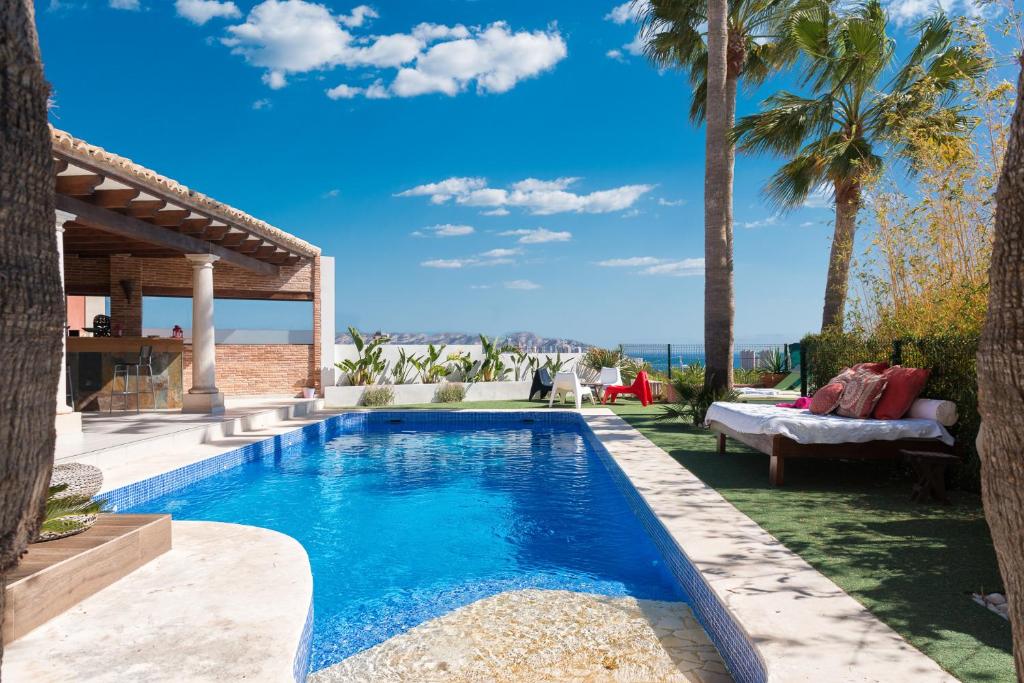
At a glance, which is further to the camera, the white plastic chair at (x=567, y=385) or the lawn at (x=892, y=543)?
the white plastic chair at (x=567, y=385)

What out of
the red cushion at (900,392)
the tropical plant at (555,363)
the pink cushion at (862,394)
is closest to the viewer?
the red cushion at (900,392)

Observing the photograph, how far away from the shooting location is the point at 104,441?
7.90 m

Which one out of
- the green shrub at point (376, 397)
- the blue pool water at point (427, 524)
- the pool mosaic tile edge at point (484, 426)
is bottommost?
the blue pool water at point (427, 524)

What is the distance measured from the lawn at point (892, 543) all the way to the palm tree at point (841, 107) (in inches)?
239

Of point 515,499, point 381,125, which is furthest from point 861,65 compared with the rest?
point 381,125

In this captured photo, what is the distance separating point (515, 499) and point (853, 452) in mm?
3214

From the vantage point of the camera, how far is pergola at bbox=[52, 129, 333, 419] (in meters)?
8.01

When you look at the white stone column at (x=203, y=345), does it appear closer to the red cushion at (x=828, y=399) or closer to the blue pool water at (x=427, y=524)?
the blue pool water at (x=427, y=524)

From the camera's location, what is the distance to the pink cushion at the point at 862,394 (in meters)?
5.88

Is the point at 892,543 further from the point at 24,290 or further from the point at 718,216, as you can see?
the point at 718,216

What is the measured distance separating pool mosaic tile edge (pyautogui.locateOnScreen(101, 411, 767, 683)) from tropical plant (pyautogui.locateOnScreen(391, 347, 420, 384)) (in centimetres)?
354

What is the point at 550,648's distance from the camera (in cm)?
319

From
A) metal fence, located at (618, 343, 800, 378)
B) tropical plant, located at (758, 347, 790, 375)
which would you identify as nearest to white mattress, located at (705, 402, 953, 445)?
metal fence, located at (618, 343, 800, 378)

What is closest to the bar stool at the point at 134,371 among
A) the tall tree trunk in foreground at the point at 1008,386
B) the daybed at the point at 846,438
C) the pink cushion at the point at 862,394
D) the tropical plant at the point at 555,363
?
the tropical plant at the point at 555,363
